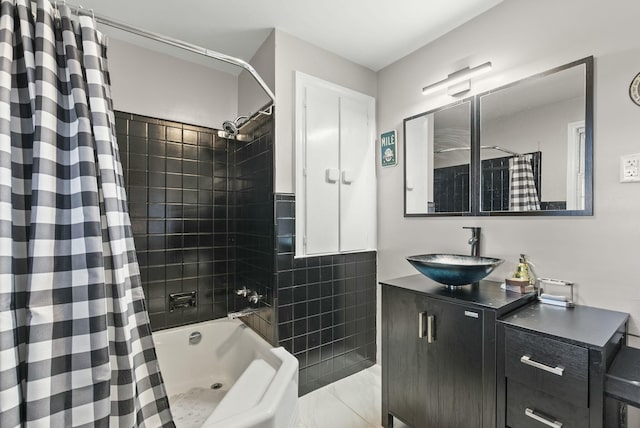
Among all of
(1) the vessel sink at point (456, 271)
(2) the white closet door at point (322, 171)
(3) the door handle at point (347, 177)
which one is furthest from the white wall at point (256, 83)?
(1) the vessel sink at point (456, 271)

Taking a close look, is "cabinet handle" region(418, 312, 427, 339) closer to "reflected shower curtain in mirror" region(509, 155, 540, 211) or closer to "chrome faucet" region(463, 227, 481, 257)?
"chrome faucet" region(463, 227, 481, 257)

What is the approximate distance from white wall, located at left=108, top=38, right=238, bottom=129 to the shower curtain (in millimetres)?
1444

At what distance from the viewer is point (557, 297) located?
4.61ft

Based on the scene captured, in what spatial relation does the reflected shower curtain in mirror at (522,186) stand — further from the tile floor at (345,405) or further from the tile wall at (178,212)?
the tile wall at (178,212)

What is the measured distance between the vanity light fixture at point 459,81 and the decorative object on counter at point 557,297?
4.00 feet

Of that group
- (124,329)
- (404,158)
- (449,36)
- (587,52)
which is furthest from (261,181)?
(587,52)

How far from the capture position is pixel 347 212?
89.0 inches

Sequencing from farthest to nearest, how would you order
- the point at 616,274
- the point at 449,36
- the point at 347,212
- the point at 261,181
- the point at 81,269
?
the point at 347,212 → the point at 261,181 → the point at 449,36 → the point at 616,274 → the point at 81,269

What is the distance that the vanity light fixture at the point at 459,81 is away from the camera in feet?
5.68

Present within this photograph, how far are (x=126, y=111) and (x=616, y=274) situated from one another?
304 centimetres

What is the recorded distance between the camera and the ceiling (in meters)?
1.72

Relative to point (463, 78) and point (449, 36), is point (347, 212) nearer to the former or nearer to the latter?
point (463, 78)

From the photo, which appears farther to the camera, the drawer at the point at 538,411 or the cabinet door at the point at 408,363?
the cabinet door at the point at 408,363

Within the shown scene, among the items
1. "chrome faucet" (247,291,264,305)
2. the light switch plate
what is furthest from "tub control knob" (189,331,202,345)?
the light switch plate
